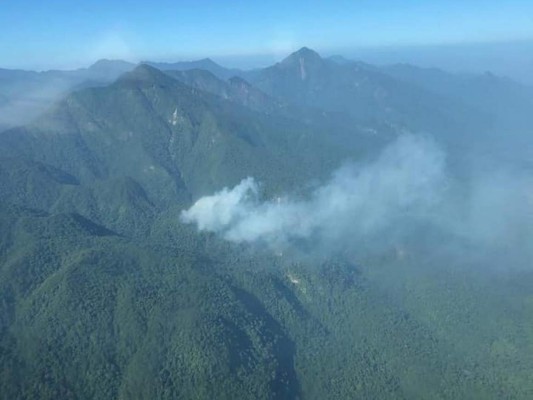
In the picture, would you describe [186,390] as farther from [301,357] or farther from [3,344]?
[3,344]

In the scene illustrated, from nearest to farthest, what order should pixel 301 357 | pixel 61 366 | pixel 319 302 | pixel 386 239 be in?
1. pixel 61 366
2. pixel 301 357
3. pixel 319 302
4. pixel 386 239

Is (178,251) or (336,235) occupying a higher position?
(178,251)

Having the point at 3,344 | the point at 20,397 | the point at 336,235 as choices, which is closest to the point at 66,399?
the point at 20,397

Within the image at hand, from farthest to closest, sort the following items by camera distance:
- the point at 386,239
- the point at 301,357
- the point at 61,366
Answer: the point at 386,239 < the point at 301,357 < the point at 61,366

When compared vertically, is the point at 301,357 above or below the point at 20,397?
below

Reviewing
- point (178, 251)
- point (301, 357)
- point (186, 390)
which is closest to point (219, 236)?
point (178, 251)

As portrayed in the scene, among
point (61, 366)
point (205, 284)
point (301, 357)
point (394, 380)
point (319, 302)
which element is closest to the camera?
point (61, 366)

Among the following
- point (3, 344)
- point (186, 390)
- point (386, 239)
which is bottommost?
point (386, 239)

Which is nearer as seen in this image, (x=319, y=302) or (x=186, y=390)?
(x=186, y=390)

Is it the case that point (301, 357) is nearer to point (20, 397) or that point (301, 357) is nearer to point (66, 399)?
point (66, 399)
